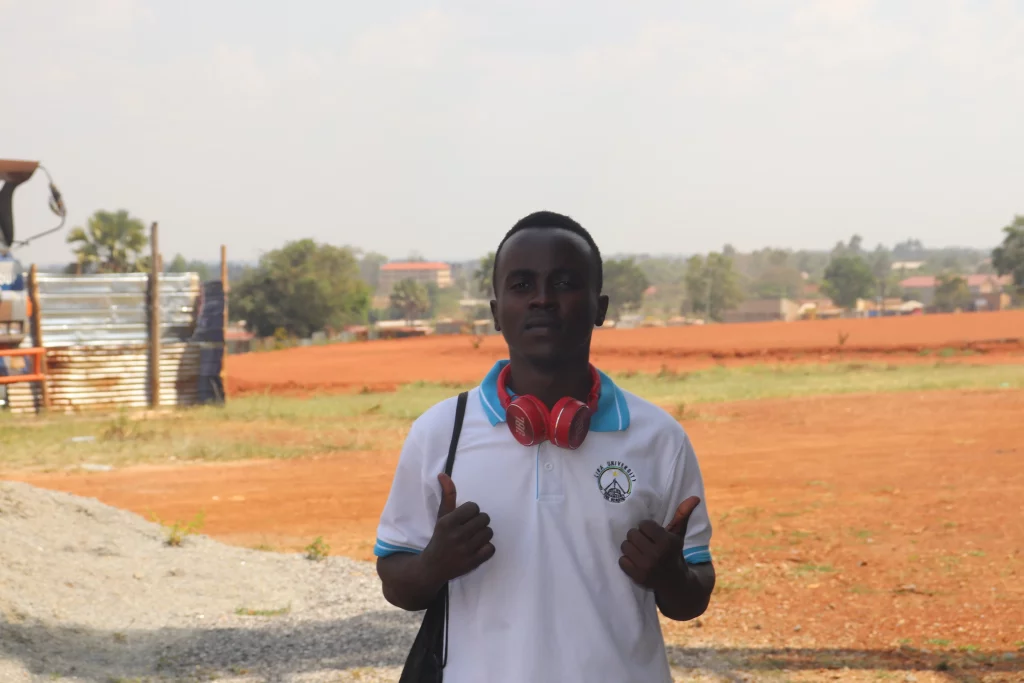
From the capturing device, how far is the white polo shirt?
193 centimetres

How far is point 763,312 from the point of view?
3575 inches

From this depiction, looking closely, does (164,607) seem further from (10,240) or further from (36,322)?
(36,322)

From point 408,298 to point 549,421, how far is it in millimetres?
97808

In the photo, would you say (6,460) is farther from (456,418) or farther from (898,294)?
(898,294)

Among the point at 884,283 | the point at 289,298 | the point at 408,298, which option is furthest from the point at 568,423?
the point at 884,283

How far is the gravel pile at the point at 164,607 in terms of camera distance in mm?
5836

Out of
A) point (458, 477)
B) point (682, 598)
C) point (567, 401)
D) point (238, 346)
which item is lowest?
point (238, 346)

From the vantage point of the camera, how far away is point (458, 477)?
1978 mm

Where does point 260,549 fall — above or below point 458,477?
below

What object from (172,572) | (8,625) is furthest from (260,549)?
(8,625)

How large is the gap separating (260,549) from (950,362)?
2510cm

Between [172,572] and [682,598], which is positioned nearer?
[682,598]

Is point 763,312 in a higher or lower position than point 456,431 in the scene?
lower

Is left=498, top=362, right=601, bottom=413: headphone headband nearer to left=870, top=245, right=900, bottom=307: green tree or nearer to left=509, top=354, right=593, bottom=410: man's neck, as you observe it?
left=509, top=354, right=593, bottom=410: man's neck
